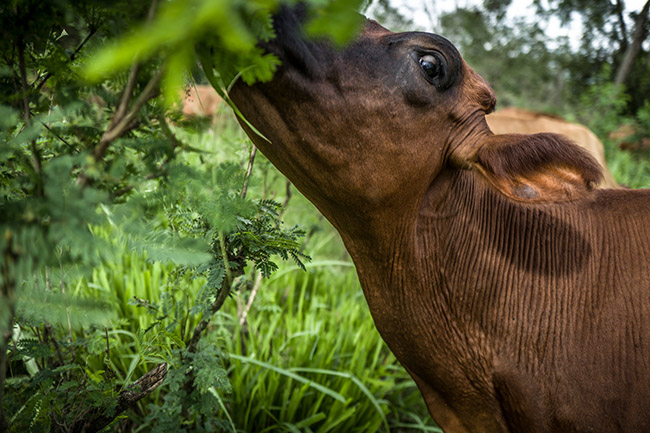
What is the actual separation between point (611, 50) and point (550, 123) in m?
3.78

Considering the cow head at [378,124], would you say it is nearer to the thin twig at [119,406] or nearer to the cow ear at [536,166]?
the cow ear at [536,166]

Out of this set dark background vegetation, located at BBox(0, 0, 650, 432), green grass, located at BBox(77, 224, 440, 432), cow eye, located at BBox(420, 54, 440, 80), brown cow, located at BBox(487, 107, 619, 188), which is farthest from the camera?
brown cow, located at BBox(487, 107, 619, 188)

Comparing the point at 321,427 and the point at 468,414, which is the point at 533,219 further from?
the point at 321,427

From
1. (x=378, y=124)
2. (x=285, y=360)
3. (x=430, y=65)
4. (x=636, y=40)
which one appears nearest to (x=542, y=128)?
(x=636, y=40)

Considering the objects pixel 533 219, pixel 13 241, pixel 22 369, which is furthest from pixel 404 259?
pixel 22 369

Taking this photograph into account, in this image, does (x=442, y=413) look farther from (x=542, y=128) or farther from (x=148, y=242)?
(x=542, y=128)

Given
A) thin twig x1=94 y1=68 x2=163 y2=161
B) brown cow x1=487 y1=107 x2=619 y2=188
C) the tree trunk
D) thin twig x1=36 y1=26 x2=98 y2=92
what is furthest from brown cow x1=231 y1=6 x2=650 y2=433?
the tree trunk

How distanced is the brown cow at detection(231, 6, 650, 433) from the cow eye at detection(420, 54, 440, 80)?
0.01m

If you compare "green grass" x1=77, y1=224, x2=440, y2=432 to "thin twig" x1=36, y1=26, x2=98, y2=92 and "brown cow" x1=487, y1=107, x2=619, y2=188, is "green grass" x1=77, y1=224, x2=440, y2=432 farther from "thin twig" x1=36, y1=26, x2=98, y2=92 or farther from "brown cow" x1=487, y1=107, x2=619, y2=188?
"brown cow" x1=487, y1=107, x2=619, y2=188

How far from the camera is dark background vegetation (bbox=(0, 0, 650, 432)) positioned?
0.92 m

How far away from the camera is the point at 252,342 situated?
9.95ft

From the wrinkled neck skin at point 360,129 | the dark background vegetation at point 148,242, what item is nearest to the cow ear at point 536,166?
the wrinkled neck skin at point 360,129

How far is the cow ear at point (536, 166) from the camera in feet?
6.25

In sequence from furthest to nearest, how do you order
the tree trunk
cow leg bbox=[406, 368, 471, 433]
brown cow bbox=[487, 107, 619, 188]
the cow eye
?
1. the tree trunk
2. brown cow bbox=[487, 107, 619, 188]
3. cow leg bbox=[406, 368, 471, 433]
4. the cow eye
